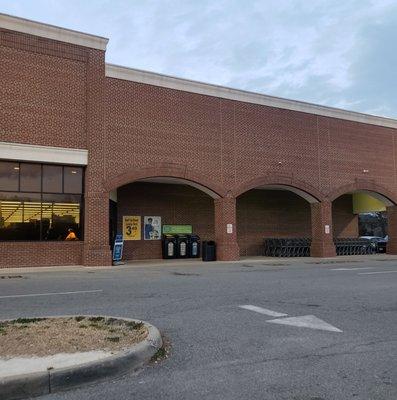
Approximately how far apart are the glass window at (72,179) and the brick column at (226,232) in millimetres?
7583

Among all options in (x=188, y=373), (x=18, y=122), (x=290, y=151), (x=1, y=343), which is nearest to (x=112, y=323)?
(x=1, y=343)

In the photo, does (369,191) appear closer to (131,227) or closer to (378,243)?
(378,243)

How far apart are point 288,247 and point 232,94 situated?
10091 mm

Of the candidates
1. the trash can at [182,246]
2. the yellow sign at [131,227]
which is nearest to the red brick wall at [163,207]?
the yellow sign at [131,227]

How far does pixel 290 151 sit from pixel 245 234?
6152mm

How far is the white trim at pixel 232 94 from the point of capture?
77.5 feet

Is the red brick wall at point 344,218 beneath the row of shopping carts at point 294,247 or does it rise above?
above

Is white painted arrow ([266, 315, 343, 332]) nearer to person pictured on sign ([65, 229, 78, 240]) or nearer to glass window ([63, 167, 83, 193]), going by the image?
person pictured on sign ([65, 229, 78, 240])

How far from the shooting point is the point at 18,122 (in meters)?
20.8

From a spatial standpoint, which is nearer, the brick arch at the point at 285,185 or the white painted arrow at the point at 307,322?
the white painted arrow at the point at 307,322

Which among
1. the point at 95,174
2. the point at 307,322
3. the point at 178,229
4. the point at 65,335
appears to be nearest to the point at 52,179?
the point at 95,174

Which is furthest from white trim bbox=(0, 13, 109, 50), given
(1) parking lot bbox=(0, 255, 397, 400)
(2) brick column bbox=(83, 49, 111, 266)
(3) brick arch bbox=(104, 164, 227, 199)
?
(1) parking lot bbox=(0, 255, 397, 400)

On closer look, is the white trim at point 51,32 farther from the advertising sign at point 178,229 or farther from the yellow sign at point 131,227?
the advertising sign at point 178,229

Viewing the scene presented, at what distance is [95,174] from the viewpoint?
72.7ft
